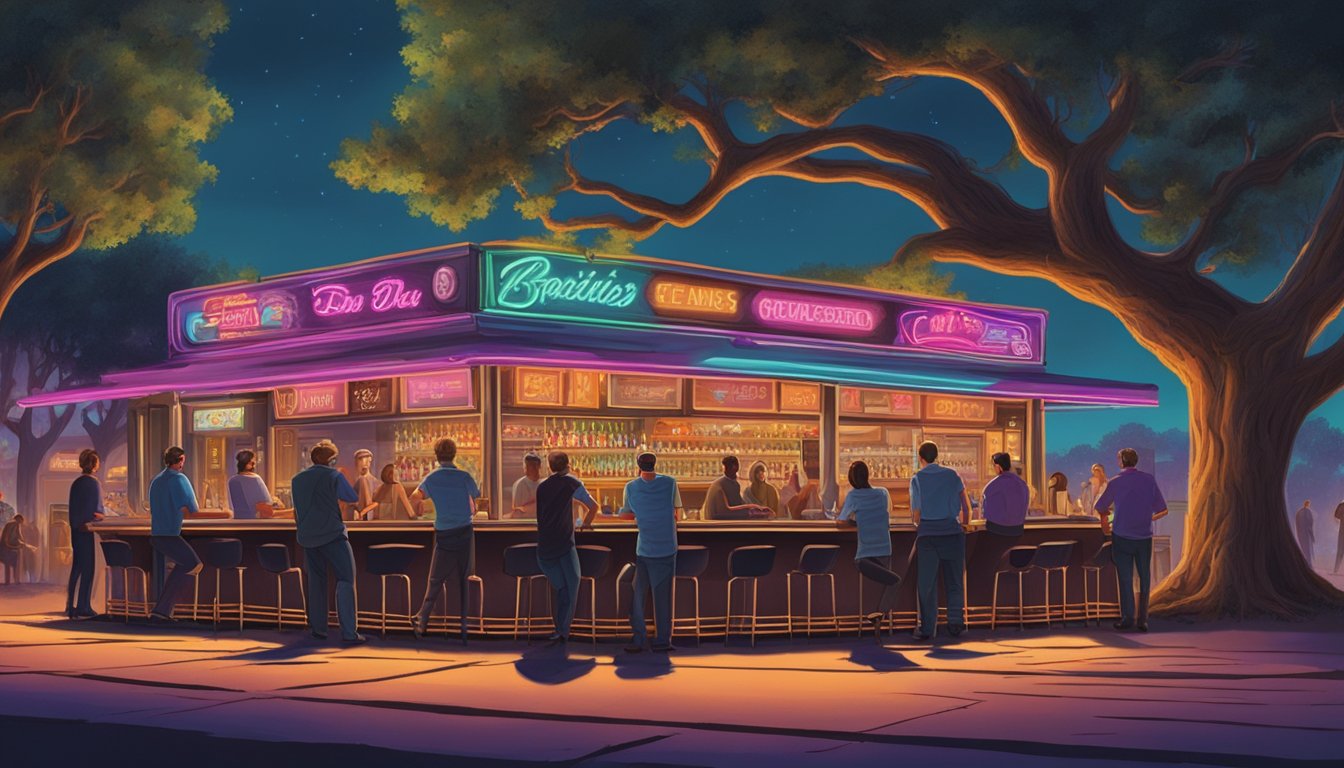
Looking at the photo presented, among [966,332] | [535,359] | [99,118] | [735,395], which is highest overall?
[99,118]

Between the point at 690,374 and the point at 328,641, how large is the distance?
4628 mm

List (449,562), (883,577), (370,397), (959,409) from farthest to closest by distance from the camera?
(959,409) → (370,397) → (883,577) → (449,562)

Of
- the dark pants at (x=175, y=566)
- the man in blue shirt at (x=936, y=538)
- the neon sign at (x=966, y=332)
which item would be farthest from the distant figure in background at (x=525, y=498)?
Result: the neon sign at (x=966, y=332)

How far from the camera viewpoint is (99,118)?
24.2m

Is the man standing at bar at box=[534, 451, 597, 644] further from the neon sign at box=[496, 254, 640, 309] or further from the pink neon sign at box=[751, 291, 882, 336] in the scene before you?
the pink neon sign at box=[751, 291, 882, 336]

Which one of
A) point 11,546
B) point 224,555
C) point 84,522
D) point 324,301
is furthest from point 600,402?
point 11,546

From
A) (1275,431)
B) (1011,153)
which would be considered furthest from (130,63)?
(1275,431)

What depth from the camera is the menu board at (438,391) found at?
55.8ft

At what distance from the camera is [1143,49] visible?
17281 millimetres

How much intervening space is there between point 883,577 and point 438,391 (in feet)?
18.6

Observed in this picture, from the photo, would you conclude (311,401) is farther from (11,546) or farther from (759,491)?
(11,546)

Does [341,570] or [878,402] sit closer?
[341,570]

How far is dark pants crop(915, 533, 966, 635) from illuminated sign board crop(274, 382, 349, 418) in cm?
718

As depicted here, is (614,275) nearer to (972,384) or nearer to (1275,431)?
(972,384)
